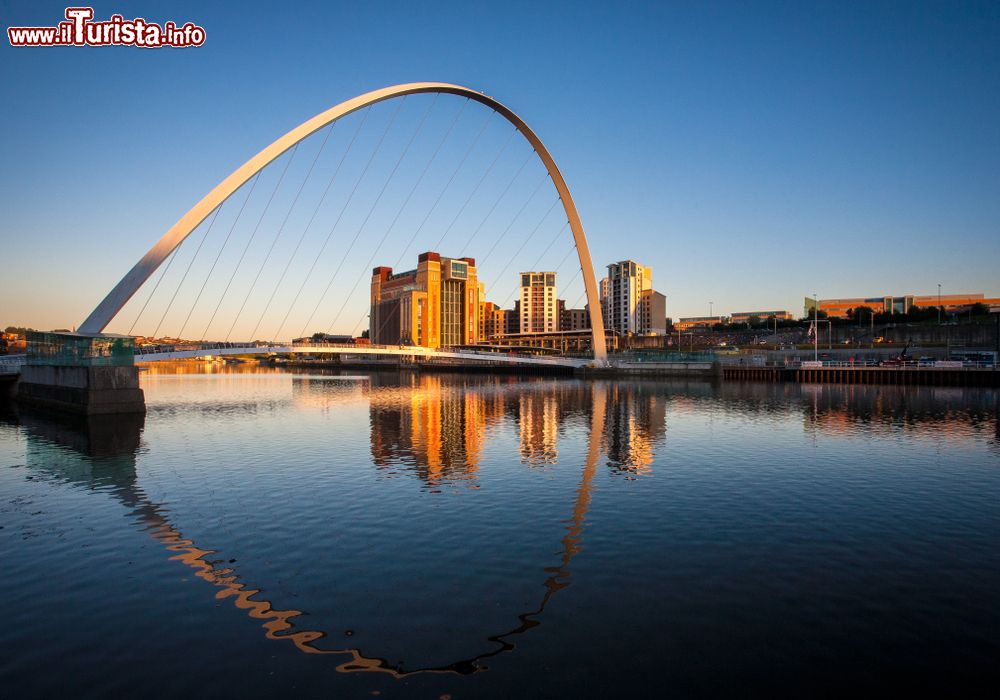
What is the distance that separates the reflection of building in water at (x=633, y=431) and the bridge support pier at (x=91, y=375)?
24.7 meters

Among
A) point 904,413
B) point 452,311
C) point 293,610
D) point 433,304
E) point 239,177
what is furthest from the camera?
point 452,311

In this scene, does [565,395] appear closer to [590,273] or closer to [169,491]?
[590,273]

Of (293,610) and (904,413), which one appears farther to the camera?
(904,413)

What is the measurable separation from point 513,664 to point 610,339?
151 metres

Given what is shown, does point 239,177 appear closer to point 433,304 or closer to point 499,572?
point 499,572

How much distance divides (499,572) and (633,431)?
1863 centimetres

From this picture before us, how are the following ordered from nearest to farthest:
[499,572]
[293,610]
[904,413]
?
[293,610], [499,572], [904,413]

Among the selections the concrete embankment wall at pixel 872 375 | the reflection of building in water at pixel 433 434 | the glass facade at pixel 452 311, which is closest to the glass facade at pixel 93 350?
the reflection of building in water at pixel 433 434

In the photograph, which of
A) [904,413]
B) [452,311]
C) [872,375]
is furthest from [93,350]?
[452,311]

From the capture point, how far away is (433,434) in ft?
87.0

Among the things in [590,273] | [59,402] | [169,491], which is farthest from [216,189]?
[590,273]

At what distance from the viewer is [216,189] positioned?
37969 mm

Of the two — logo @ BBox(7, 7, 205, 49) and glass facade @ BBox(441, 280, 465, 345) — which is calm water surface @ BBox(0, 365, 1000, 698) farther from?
glass facade @ BBox(441, 280, 465, 345)

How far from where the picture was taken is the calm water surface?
6.45 meters
